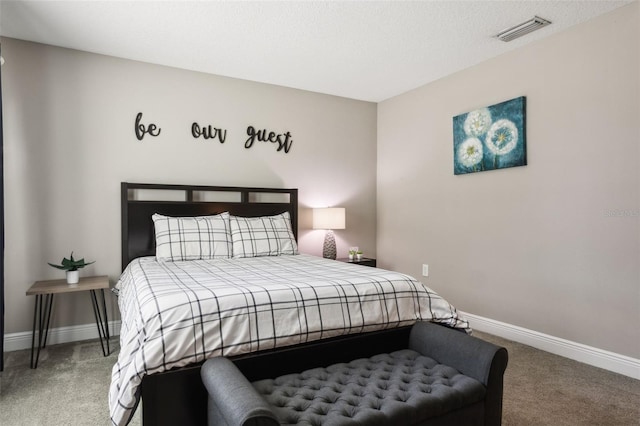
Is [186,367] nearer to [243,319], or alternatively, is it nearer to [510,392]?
[243,319]

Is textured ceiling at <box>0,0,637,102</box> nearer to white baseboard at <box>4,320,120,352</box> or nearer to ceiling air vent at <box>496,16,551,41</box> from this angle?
ceiling air vent at <box>496,16,551,41</box>

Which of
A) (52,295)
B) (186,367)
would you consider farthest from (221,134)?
(186,367)

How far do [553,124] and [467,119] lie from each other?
0.79 meters

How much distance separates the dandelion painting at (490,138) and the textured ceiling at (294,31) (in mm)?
483

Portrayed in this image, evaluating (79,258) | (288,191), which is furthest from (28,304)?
(288,191)

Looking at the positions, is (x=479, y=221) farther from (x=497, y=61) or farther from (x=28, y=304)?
(x=28, y=304)

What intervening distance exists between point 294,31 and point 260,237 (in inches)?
66.0

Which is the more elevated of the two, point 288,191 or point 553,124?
point 553,124

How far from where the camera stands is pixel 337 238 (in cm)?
453

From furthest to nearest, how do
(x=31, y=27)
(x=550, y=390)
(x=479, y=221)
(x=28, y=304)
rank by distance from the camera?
(x=479, y=221), (x=28, y=304), (x=31, y=27), (x=550, y=390)

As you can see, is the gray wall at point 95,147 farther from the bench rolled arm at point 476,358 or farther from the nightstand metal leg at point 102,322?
the bench rolled arm at point 476,358

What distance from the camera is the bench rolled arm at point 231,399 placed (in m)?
1.13

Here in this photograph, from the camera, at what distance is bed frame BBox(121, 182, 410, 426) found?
1.50 metres

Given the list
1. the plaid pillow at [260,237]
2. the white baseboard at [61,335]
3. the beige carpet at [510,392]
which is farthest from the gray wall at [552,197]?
the white baseboard at [61,335]
